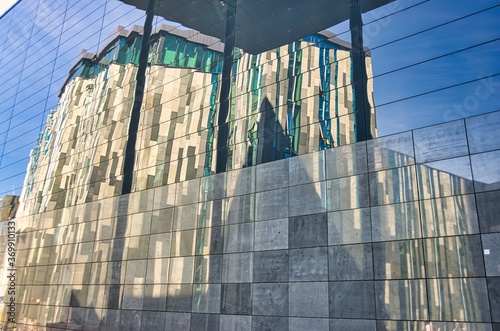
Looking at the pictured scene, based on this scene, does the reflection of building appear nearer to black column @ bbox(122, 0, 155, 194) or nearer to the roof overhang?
black column @ bbox(122, 0, 155, 194)

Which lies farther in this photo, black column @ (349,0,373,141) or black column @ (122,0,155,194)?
black column @ (122,0,155,194)

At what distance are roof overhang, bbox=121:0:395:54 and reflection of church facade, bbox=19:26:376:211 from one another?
0.49 meters

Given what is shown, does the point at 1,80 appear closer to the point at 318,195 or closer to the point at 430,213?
the point at 318,195

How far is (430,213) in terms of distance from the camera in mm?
12688

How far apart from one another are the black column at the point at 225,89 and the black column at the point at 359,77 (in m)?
6.40

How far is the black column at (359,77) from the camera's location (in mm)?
14984

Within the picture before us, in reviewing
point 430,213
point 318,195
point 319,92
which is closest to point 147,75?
point 319,92

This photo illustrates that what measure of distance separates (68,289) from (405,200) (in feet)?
66.4

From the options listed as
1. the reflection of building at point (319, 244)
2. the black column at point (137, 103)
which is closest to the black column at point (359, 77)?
the reflection of building at point (319, 244)

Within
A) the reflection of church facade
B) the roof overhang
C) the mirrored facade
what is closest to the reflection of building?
the mirrored facade

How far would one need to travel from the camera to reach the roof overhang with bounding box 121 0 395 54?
17188 millimetres

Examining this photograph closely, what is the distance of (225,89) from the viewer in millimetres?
20250
